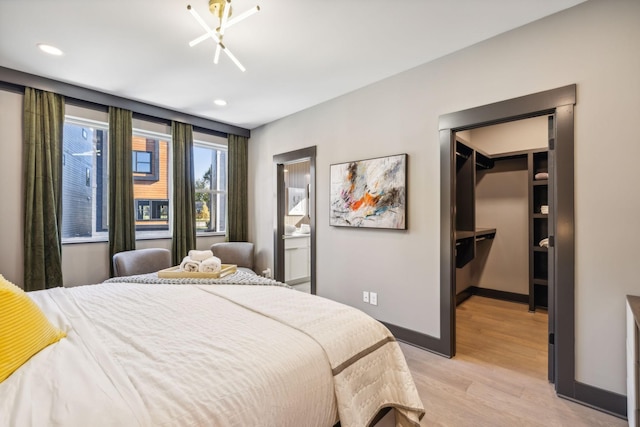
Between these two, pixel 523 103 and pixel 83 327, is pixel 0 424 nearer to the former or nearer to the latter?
pixel 83 327

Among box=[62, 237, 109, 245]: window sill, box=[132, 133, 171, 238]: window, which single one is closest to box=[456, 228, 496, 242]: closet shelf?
box=[132, 133, 171, 238]: window

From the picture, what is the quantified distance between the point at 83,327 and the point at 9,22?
7.64 feet

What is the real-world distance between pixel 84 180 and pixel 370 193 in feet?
10.6

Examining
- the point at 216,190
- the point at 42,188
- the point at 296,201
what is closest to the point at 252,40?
the point at 42,188

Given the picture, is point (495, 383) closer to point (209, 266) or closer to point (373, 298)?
point (373, 298)

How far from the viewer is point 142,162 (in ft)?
12.5

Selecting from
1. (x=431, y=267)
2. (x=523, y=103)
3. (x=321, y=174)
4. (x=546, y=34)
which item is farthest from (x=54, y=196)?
(x=546, y=34)

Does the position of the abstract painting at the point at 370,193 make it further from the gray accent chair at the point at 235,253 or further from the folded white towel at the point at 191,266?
the folded white towel at the point at 191,266

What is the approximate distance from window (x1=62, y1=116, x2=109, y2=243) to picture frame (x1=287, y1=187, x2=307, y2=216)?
9.71 feet

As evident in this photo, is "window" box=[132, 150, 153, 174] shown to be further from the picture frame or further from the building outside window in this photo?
the picture frame

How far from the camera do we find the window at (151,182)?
148 inches

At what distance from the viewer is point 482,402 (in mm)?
1956

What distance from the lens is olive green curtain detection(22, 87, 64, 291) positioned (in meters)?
2.86

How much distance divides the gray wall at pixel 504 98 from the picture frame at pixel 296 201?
6.65ft
